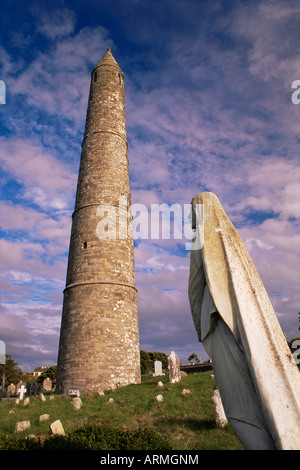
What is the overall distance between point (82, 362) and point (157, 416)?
689cm

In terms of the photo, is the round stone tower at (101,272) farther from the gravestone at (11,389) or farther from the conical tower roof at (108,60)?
the gravestone at (11,389)

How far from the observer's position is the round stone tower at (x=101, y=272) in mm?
15023

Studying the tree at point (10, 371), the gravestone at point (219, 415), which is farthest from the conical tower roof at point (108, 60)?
the tree at point (10, 371)

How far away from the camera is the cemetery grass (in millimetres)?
6602

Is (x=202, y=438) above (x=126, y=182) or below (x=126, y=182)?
below

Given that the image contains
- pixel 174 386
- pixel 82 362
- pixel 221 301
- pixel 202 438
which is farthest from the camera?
pixel 82 362

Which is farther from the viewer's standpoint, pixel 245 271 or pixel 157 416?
pixel 157 416

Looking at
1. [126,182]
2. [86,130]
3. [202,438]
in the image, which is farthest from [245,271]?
[86,130]

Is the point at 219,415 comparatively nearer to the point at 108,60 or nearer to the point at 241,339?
the point at 241,339

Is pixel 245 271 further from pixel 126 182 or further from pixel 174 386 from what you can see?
pixel 126 182

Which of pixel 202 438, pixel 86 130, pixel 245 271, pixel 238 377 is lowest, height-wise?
pixel 202 438

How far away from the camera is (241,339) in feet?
10.4

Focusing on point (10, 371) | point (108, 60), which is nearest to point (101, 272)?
point (108, 60)

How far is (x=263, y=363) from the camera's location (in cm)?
305
